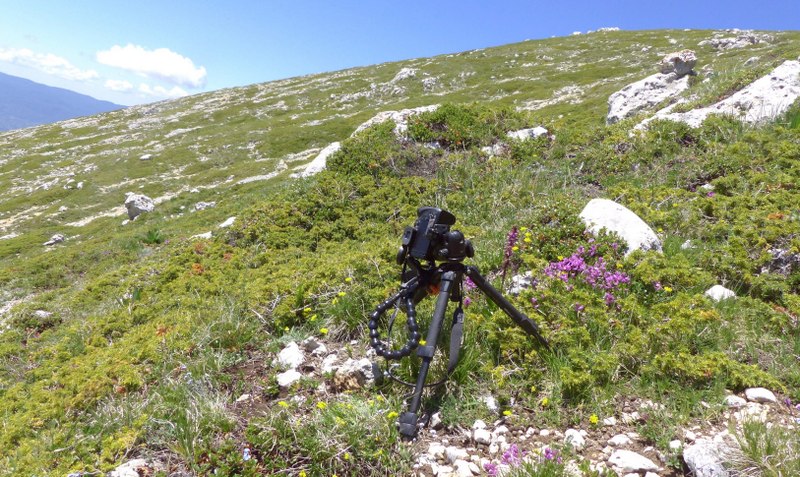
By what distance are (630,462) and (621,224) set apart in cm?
393

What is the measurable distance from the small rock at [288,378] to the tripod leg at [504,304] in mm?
2296

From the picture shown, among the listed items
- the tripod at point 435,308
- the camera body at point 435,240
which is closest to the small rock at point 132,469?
the tripod at point 435,308

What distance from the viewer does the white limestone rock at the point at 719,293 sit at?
527cm

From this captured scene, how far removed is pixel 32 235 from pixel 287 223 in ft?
96.4

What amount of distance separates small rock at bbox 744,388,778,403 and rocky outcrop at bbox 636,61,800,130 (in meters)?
8.77

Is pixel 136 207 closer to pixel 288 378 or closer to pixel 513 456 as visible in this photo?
pixel 288 378

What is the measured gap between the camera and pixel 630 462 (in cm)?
339

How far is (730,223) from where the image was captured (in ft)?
21.8

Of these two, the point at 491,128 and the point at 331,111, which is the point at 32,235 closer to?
the point at 491,128

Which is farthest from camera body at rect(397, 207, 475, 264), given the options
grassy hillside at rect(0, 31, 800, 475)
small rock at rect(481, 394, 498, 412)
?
small rock at rect(481, 394, 498, 412)

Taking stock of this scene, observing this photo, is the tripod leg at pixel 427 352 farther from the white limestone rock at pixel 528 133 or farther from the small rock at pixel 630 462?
the white limestone rock at pixel 528 133

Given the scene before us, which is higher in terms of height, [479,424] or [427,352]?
[427,352]

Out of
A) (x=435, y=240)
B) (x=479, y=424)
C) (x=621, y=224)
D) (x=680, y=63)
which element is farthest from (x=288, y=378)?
(x=680, y=63)

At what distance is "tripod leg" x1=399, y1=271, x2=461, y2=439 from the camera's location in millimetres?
3349
